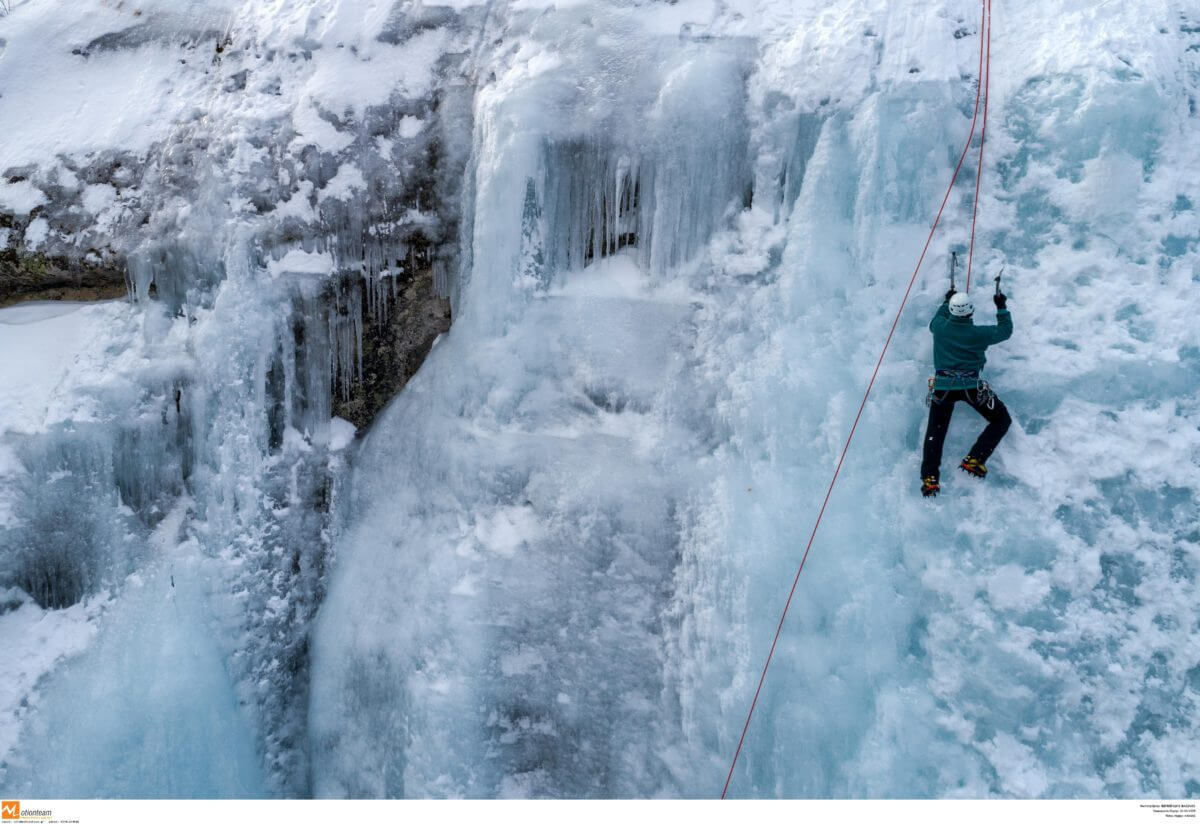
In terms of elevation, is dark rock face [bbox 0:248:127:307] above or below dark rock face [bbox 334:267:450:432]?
above

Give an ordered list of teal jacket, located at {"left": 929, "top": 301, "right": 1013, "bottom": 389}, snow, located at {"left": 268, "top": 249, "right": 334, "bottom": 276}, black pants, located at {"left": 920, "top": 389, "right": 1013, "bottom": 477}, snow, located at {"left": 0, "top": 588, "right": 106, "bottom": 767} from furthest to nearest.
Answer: snow, located at {"left": 268, "top": 249, "right": 334, "bottom": 276} → snow, located at {"left": 0, "top": 588, "right": 106, "bottom": 767} → black pants, located at {"left": 920, "top": 389, "right": 1013, "bottom": 477} → teal jacket, located at {"left": 929, "top": 301, "right": 1013, "bottom": 389}

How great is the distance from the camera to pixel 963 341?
4051mm

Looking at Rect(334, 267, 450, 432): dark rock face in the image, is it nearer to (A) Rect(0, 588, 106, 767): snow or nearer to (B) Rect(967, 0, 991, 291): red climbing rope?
(A) Rect(0, 588, 106, 767): snow

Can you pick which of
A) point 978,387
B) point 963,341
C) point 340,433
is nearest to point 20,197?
point 340,433

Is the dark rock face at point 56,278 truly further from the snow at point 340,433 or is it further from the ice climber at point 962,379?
the ice climber at point 962,379

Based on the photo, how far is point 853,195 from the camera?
180 inches

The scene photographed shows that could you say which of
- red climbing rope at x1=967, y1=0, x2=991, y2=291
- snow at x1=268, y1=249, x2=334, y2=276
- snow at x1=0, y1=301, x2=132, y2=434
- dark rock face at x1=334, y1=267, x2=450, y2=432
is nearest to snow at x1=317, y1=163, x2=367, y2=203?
snow at x1=268, y1=249, x2=334, y2=276

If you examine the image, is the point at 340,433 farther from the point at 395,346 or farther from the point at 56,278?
the point at 56,278

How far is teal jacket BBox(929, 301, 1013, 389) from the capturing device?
4.00 meters

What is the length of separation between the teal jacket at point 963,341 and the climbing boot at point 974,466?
38cm

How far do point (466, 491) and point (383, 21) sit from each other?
10.3 ft

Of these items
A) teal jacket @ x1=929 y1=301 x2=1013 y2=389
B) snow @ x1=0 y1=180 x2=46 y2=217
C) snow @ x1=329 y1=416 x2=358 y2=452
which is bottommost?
snow @ x1=329 y1=416 x2=358 y2=452

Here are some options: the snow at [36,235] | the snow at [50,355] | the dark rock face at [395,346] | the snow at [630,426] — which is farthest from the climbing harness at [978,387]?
the snow at [36,235]
